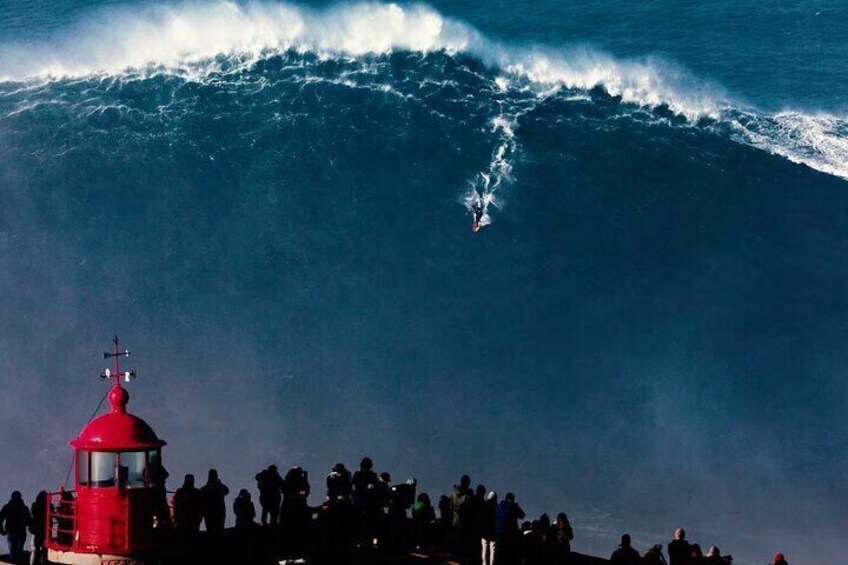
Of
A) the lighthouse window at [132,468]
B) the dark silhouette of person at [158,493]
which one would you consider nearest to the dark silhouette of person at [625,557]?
the dark silhouette of person at [158,493]

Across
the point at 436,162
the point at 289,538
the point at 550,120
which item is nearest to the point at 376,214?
the point at 436,162

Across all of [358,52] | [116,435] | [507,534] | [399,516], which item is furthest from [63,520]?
[358,52]

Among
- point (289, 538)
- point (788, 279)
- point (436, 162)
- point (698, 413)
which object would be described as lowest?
point (289, 538)

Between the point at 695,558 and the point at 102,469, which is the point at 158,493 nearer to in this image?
the point at 102,469

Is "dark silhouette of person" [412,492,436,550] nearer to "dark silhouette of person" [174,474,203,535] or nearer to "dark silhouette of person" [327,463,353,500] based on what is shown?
"dark silhouette of person" [327,463,353,500]

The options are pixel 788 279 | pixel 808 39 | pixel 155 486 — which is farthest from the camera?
pixel 808 39

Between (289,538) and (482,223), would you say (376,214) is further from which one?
(289,538)

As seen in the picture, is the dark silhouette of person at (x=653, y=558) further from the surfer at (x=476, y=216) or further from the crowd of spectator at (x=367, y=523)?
the surfer at (x=476, y=216)
